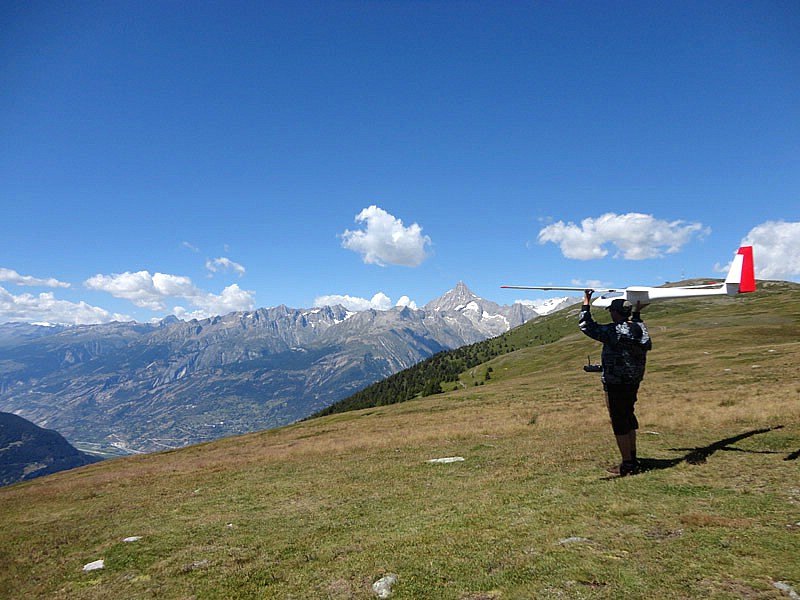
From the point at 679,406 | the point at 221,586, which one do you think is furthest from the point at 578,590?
the point at 679,406

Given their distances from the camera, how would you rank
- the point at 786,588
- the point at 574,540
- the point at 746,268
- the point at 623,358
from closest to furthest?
the point at 786,588, the point at 574,540, the point at 623,358, the point at 746,268

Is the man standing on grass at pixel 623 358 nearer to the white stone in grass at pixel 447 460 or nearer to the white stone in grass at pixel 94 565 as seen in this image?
the white stone in grass at pixel 447 460

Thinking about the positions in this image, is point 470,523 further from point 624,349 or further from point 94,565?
point 94,565

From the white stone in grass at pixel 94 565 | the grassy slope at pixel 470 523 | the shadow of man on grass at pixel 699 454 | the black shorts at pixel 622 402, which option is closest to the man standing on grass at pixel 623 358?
the black shorts at pixel 622 402

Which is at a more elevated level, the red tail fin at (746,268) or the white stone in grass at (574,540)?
the red tail fin at (746,268)

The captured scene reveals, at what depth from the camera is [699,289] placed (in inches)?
604

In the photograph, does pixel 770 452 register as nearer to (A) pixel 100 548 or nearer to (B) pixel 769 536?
(B) pixel 769 536

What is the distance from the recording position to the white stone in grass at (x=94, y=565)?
38.4 ft

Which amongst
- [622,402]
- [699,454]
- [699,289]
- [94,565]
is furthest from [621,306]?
[94,565]

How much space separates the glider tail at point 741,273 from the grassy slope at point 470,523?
576 cm

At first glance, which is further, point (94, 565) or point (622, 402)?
point (622, 402)

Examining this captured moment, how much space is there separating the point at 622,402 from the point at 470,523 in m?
6.12

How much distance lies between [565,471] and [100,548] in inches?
625

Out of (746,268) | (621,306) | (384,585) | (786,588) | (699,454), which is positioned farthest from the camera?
(746,268)
